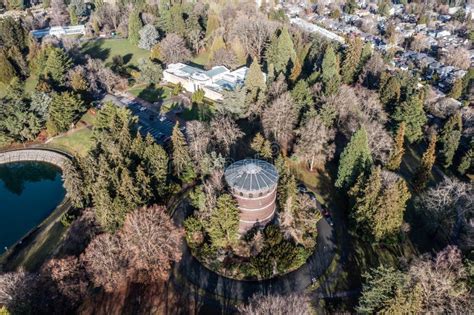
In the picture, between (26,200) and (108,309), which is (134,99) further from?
(108,309)

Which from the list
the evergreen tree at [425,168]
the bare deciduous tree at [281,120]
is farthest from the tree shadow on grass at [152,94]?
the evergreen tree at [425,168]

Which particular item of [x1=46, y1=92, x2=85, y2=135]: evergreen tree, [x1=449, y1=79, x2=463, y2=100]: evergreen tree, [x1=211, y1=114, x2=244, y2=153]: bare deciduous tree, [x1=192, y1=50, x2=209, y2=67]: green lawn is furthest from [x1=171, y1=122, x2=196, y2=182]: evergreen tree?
[x1=449, y1=79, x2=463, y2=100]: evergreen tree

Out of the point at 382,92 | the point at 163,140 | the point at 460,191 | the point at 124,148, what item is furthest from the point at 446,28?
the point at 124,148

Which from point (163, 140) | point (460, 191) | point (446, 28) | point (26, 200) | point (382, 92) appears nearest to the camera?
point (460, 191)

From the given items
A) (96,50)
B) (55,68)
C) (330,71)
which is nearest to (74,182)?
(55,68)

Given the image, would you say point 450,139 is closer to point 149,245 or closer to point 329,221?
point 329,221
